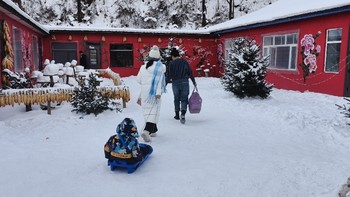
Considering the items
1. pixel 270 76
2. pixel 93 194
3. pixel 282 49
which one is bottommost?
pixel 93 194

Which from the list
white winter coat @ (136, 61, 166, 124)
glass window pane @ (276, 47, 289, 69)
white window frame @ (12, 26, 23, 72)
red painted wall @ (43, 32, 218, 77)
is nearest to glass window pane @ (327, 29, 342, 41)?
glass window pane @ (276, 47, 289, 69)

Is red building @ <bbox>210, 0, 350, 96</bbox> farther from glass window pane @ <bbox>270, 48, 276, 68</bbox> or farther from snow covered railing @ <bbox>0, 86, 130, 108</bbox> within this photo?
snow covered railing @ <bbox>0, 86, 130, 108</bbox>

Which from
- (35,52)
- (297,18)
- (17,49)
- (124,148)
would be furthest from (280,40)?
(35,52)

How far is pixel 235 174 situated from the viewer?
3908mm

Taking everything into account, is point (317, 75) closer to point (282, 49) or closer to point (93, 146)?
point (282, 49)

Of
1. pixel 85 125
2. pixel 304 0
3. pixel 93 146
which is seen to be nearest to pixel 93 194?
pixel 93 146

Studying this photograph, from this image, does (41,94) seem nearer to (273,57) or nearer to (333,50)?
(333,50)

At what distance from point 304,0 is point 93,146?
11.8 metres

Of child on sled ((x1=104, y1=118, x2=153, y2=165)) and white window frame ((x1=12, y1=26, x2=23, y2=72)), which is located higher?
white window frame ((x1=12, y1=26, x2=23, y2=72))

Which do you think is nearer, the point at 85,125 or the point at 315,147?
the point at 315,147

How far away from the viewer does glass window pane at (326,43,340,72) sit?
1022 cm

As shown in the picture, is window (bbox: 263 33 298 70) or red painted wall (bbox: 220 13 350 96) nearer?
red painted wall (bbox: 220 13 350 96)

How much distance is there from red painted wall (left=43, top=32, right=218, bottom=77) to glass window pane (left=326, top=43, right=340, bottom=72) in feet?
30.6

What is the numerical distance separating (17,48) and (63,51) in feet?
21.8
